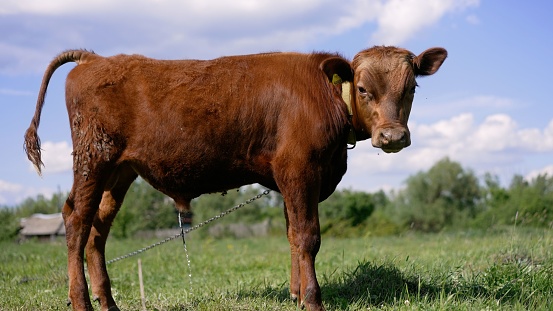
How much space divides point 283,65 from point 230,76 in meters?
0.59

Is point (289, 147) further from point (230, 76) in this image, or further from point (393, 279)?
point (393, 279)

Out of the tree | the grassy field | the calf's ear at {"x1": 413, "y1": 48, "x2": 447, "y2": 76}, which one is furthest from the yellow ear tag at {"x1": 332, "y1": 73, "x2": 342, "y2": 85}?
the tree

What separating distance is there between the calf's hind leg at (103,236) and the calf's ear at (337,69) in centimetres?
245

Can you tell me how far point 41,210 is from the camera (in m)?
78.6

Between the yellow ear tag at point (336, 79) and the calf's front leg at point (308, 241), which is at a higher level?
the yellow ear tag at point (336, 79)

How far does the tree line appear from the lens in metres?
32.9

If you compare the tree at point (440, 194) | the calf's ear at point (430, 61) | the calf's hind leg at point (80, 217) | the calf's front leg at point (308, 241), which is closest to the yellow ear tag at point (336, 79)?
the calf's ear at point (430, 61)

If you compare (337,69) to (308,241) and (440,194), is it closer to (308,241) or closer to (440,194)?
(308,241)

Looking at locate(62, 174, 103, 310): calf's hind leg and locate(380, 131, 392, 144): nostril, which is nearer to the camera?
locate(380, 131, 392, 144): nostril

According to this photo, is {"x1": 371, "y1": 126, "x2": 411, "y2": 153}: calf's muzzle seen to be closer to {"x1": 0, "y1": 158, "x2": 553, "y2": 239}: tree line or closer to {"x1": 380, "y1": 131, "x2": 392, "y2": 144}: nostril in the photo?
{"x1": 380, "y1": 131, "x2": 392, "y2": 144}: nostril

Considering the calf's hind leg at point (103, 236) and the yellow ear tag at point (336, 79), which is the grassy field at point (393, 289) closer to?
the calf's hind leg at point (103, 236)

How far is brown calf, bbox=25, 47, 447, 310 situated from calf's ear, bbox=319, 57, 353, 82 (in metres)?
0.01

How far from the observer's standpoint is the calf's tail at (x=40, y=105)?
6797 mm

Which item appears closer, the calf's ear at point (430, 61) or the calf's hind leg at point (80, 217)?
the calf's hind leg at point (80, 217)
